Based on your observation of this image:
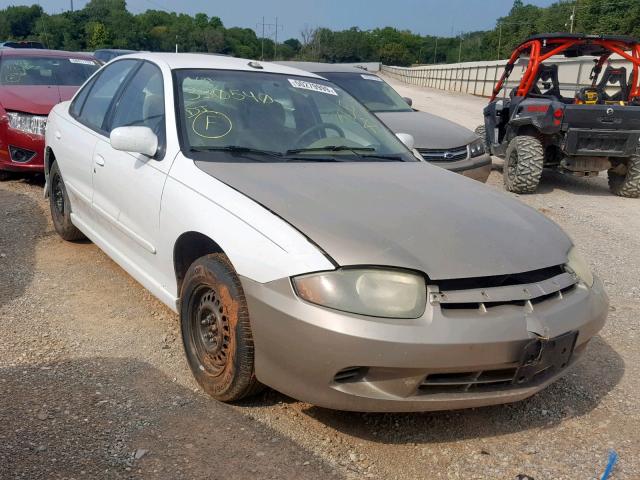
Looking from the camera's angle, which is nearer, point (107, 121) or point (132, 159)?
point (132, 159)

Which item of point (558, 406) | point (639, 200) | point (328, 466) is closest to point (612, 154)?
point (639, 200)

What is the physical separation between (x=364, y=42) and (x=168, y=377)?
10285 cm

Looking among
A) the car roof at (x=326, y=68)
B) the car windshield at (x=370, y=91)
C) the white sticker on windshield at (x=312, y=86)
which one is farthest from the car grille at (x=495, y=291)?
the car roof at (x=326, y=68)

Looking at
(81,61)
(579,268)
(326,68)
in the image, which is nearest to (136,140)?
(579,268)

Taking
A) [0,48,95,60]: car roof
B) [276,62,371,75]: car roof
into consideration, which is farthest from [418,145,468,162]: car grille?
[0,48,95,60]: car roof

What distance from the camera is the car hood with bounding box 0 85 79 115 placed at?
7.12 meters

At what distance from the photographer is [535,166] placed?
27.3 feet

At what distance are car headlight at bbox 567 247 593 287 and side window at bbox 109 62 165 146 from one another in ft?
7.15

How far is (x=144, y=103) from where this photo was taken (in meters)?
3.99

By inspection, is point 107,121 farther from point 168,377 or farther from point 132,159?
point 168,377

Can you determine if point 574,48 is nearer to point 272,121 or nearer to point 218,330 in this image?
point 272,121

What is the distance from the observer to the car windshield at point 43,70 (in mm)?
8094

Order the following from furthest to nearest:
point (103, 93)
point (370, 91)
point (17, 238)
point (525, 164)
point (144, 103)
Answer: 1. point (370, 91)
2. point (525, 164)
3. point (17, 238)
4. point (103, 93)
5. point (144, 103)

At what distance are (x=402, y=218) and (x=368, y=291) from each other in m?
0.49
